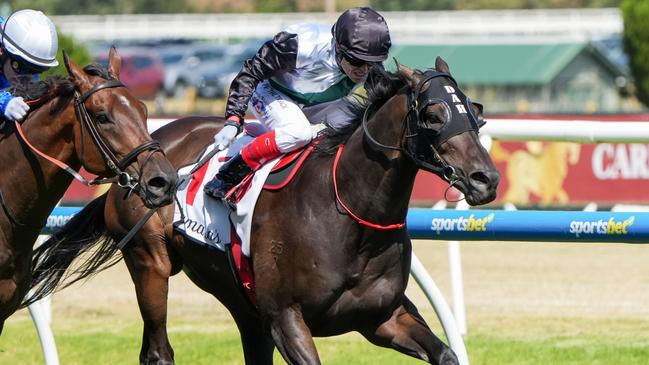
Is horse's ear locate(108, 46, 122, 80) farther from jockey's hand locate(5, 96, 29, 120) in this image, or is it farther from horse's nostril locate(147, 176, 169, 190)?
horse's nostril locate(147, 176, 169, 190)

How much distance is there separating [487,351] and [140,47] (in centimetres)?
3499

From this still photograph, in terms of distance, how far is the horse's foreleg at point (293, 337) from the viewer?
15.8 feet

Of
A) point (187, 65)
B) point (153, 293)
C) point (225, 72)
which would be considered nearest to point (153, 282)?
point (153, 293)

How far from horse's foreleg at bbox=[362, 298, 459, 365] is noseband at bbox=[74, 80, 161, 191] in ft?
3.72

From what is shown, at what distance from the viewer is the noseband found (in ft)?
15.3

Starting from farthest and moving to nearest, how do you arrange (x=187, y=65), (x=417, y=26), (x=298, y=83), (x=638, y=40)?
1. (x=417, y=26)
2. (x=187, y=65)
3. (x=638, y=40)
4. (x=298, y=83)

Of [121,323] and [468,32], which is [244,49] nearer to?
[468,32]

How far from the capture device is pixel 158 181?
460 centimetres

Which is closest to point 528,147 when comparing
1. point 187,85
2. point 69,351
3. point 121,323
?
point 121,323

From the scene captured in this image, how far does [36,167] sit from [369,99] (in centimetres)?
139

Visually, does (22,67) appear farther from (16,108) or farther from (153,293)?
(153,293)

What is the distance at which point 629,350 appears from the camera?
21.2 feet

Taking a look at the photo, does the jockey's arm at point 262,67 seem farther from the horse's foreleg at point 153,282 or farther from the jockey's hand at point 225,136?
the horse's foreleg at point 153,282

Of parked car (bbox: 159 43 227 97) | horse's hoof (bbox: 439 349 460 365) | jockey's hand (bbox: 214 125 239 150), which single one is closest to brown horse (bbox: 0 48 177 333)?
jockey's hand (bbox: 214 125 239 150)
